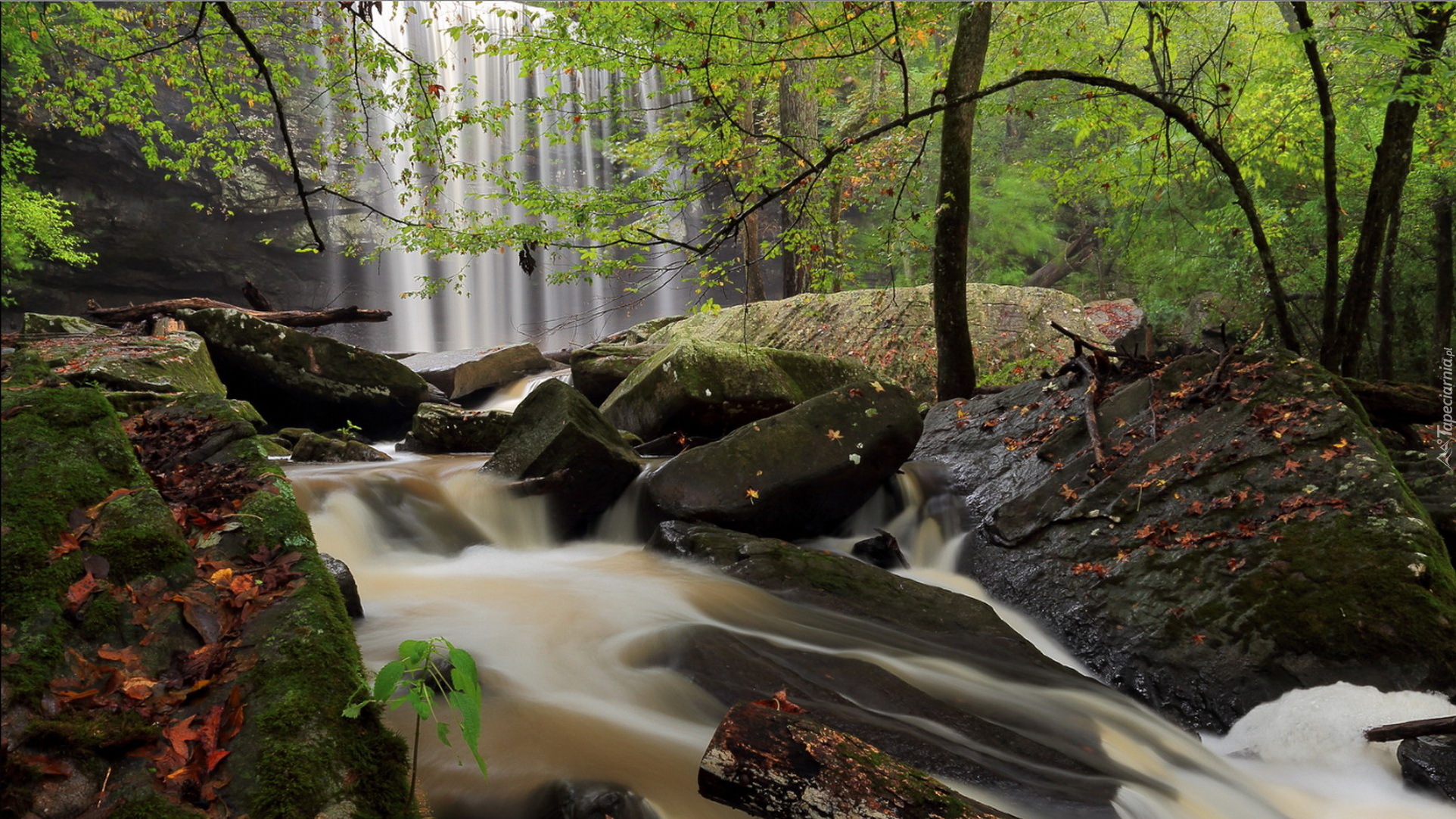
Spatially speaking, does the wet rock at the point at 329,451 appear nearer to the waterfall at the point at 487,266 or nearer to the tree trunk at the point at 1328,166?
the tree trunk at the point at 1328,166

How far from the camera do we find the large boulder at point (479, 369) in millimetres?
13719

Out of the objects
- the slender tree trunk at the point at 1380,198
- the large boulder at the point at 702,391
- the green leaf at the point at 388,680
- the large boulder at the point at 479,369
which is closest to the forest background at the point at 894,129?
the slender tree trunk at the point at 1380,198

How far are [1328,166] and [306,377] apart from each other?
10.6 metres

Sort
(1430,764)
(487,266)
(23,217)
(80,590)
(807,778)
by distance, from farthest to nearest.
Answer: (487,266) < (23,217) < (1430,764) < (80,590) < (807,778)

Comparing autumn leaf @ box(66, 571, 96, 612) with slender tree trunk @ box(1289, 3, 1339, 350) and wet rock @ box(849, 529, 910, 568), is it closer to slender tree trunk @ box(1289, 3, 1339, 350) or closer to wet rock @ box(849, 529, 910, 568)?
wet rock @ box(849, 529, 910, 568)

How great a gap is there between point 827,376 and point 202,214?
25.1 m

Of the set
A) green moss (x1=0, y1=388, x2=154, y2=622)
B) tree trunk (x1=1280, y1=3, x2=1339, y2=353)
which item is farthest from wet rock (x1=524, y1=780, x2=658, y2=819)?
tree trunk (x1=1280, y1=3, x2=1339, y2=353)

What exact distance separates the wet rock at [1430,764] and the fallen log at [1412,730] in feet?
0.08

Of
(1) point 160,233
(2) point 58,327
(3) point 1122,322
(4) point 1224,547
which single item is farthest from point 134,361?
(1) point 160,233

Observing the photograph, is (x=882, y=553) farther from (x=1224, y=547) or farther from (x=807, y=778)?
(x=807, y=778)

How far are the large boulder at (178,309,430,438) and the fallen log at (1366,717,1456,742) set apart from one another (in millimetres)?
10041

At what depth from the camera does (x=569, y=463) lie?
6.17 meters

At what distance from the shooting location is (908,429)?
20.5 ft

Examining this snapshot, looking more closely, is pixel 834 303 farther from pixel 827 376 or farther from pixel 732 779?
pixel 732 779
